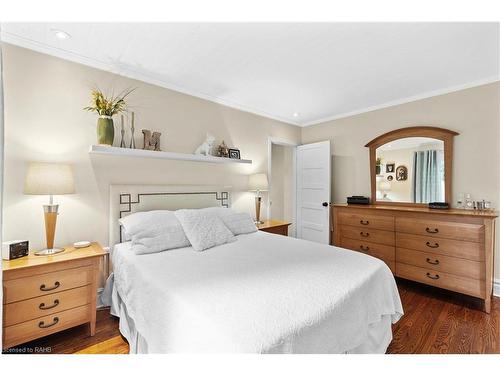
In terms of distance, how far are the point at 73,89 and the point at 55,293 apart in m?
1.78

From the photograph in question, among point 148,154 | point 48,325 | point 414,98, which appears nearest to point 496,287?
point 414,98

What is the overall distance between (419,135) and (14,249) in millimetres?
4411

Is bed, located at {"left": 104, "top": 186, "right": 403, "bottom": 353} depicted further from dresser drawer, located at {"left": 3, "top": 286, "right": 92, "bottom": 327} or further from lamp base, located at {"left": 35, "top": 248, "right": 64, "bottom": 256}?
lamp base, located at {"left": 35, "top": 248, "right": 64, "bottom": 256}

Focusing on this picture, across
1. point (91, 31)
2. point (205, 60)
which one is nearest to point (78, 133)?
point (91, 31)

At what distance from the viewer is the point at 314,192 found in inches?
166

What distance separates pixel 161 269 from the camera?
5.32 feet

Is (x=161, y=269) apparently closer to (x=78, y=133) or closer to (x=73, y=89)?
(x=78, y=133)

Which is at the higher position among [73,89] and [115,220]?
[73,89]

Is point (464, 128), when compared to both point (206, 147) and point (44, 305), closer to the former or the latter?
point (206, 147)

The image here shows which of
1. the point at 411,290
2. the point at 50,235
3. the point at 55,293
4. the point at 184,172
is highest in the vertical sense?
the point at 184,172

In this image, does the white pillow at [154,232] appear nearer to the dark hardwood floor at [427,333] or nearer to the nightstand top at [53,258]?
the nightstand top at [53,258]

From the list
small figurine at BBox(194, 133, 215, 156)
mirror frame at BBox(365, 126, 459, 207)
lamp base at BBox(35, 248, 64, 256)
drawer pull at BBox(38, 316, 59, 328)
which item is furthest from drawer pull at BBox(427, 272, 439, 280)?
lamp base at BBox(35, 248, 64, 256)

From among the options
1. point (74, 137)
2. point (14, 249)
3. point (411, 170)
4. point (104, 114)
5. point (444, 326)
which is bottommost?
point (444, 326)

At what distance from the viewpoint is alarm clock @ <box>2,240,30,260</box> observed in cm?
175
